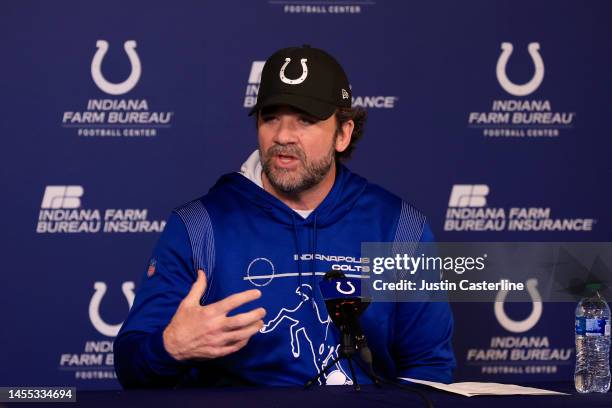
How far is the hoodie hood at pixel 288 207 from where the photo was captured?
247 cm

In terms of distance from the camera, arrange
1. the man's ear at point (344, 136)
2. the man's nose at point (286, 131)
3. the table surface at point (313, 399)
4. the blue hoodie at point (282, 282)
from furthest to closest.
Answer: the man's ear at point (344, 136)
the man's nose at point (286, 131)
the blue hoodie at point (282, 282)
the table surface at point (313, 399)

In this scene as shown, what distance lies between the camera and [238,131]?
11.8 feet

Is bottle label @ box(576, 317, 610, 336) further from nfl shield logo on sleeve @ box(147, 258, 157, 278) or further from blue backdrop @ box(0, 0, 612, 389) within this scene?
blue backdrop @ box(0, 0, 612, 389)

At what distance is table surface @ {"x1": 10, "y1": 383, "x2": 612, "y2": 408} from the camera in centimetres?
173

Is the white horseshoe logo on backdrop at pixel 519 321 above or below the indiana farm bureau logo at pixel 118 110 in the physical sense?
below

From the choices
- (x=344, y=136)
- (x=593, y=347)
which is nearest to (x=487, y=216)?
(x=344, y=136)

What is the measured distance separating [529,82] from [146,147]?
145 cm

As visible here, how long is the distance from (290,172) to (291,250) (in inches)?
7.7

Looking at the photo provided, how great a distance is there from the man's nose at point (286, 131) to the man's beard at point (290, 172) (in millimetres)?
16

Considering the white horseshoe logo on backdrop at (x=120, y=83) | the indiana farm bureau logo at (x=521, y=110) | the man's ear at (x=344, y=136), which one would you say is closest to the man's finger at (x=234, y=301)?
the man's ear at (x=344, y=136)

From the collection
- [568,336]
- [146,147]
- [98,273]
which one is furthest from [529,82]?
[98,273]

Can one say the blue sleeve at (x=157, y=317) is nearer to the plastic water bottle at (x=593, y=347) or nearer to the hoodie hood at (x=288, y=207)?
the hoodie hood at (x=288, y=207)

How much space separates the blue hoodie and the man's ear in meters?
0.08

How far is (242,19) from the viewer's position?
3.61 metres
